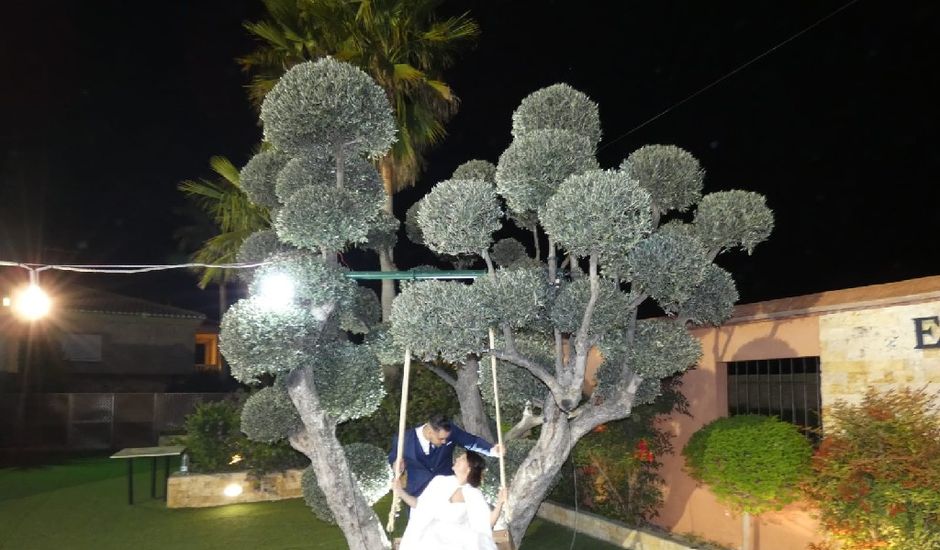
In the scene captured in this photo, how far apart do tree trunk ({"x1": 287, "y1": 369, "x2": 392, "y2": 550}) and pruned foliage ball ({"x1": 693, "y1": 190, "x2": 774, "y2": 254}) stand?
160 inches

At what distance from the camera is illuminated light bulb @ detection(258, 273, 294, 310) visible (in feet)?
22.5

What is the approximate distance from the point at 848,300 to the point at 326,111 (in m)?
5.19

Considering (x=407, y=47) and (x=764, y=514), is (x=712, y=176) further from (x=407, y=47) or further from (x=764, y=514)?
(x=764, y=514)

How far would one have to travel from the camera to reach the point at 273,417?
800cm

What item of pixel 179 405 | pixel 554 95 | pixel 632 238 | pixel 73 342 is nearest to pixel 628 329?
pixel 632 238

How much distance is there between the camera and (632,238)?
638cm

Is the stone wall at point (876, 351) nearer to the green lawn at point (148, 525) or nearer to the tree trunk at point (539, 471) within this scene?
the tree trunk at point (539, 471)

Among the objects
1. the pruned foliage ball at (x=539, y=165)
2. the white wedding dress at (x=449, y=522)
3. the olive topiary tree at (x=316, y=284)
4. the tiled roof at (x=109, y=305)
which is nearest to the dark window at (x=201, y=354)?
the tiled roof at (x=109, y=305)

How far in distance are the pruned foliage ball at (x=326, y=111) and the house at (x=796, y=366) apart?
444 cm

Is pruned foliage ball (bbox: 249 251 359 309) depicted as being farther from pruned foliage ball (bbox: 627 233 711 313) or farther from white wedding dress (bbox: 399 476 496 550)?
pruned foliage ball (bbox: 627 233 711 313)

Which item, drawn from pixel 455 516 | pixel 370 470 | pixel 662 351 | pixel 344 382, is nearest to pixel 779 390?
pixel 662 351

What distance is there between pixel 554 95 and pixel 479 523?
429 centimetres

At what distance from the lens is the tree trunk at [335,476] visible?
7.43 metres

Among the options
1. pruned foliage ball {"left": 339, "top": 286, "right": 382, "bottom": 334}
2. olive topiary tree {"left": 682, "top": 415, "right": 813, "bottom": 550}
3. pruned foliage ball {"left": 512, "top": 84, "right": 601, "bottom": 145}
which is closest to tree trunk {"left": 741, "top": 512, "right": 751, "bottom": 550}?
olive topiary tree {"left": 682, "top": 415, "right": 813, "bottom": 550}
